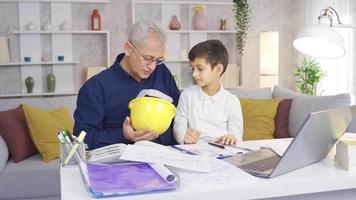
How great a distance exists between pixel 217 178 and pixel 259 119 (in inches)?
98.3

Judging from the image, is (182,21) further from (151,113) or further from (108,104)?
(151,113)

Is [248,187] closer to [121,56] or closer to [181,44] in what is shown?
[121,56]

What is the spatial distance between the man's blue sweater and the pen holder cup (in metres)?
0.51

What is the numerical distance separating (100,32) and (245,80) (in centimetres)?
194

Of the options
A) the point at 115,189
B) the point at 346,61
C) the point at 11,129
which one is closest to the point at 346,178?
the point at 115,189

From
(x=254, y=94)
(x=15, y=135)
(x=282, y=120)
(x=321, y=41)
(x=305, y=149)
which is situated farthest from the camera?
(x=254, y=94)

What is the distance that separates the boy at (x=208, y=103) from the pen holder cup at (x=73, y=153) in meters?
0.86

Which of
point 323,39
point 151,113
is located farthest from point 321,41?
point 151,113

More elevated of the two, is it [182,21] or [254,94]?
[182,21]

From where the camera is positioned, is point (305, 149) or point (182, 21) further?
point (182, 21)

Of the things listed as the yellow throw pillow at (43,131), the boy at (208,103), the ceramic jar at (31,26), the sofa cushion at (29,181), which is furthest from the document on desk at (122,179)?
the ceramic jar at (31,26)

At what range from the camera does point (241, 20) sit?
16.9ft

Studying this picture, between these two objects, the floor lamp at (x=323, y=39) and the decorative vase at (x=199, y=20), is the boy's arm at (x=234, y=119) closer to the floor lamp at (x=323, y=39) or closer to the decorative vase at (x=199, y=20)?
the floor lamp at (x=323, y=39)

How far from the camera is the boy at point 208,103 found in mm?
2197
